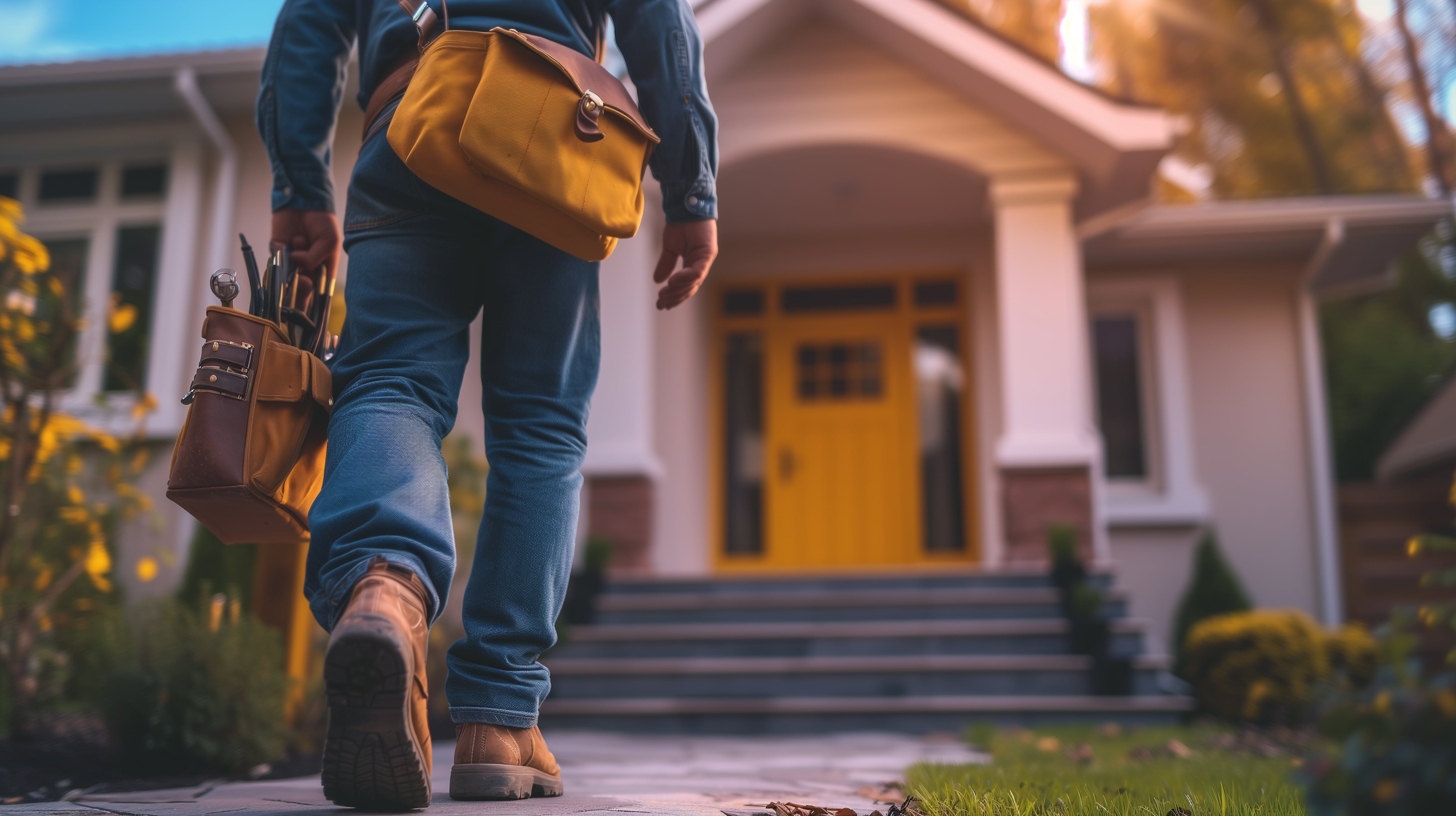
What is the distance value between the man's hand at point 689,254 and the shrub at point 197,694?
1.57 metres

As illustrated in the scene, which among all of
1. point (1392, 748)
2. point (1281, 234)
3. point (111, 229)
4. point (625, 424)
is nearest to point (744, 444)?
point (625, 424)

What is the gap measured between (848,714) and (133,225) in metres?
5.34

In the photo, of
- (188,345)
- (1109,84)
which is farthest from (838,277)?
(1109,84)

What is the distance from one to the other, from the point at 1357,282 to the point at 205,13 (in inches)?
299

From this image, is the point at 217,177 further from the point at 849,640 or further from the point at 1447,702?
the point at 1447,702

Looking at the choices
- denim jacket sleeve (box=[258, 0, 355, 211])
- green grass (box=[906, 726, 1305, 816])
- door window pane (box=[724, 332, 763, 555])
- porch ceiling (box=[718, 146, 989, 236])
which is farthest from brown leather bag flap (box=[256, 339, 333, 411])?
door window pane (box=[724, 332, 763, 555])

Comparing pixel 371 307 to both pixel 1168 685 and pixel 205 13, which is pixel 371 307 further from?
pixel 1168 685

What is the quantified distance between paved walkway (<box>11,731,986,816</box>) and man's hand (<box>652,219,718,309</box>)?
0.79 m

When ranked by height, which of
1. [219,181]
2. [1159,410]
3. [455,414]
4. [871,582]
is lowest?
[871,582]

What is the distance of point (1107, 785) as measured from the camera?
2.02m

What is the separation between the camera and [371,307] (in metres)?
1.53

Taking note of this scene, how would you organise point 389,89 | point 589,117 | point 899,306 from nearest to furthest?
point 589,117
point 389,89
point 899,306

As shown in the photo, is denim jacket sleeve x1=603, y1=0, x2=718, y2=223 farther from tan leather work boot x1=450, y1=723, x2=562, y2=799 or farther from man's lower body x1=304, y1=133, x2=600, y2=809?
tan leather work boot x1=450, y1=723, x2=562, y2=799

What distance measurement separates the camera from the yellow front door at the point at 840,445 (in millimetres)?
7516
